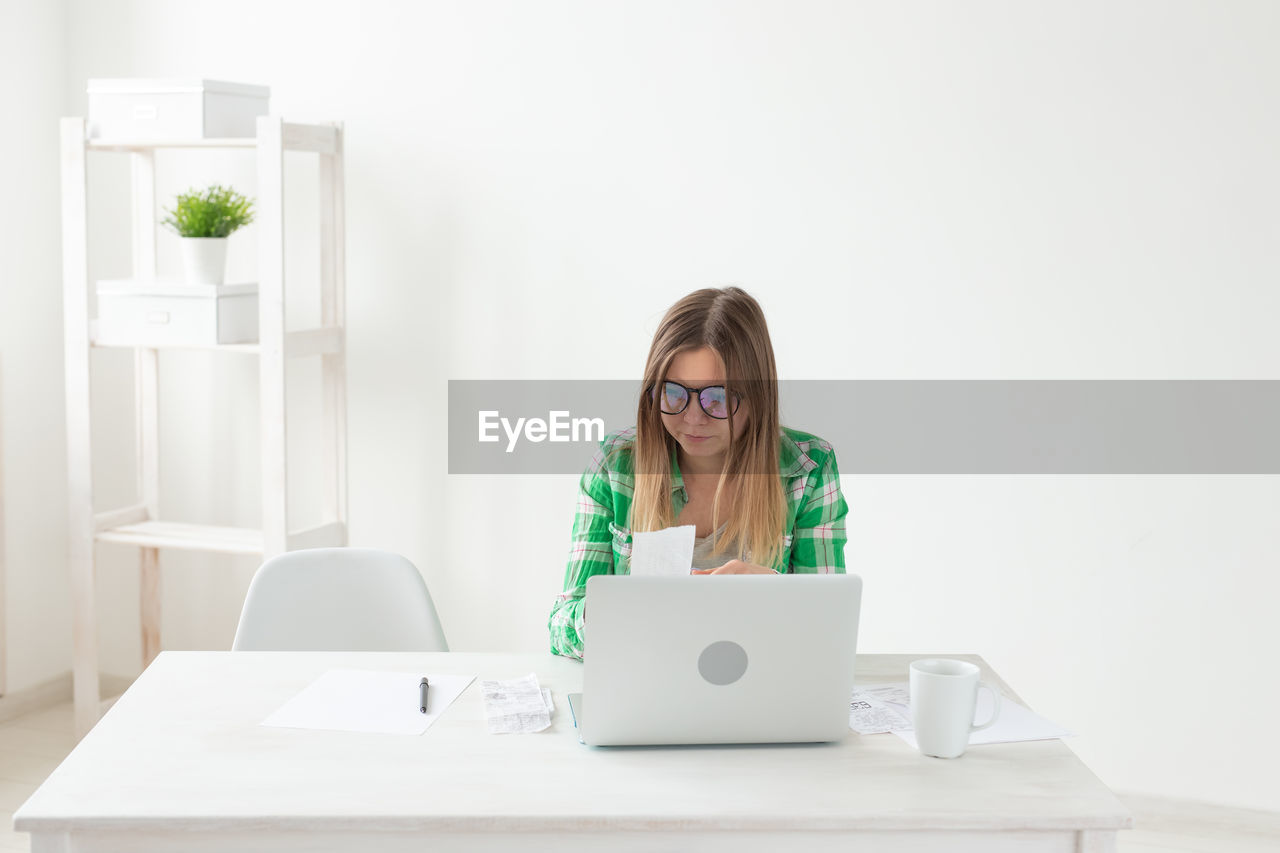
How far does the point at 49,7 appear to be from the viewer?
3.51 m

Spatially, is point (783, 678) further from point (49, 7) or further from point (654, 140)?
point (49, 7)

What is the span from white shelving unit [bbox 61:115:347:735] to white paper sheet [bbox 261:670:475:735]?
1.45m

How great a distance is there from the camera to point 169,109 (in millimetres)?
3119

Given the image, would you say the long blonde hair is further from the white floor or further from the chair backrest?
the white floor

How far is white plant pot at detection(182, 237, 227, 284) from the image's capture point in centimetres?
315

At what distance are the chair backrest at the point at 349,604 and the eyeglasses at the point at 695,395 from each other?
0.60m

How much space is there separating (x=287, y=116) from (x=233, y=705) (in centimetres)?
222

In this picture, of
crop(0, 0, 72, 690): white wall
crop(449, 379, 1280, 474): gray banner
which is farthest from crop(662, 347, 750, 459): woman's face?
crop(0, 0, 72, 690): white wall

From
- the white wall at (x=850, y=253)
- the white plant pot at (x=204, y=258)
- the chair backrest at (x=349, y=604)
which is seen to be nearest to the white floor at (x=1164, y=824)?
the white wall at (x=850, y=253)

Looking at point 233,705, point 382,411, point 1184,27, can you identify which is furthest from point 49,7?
point 1184,27

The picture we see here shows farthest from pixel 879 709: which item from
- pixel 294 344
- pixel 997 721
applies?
pixel 294 344

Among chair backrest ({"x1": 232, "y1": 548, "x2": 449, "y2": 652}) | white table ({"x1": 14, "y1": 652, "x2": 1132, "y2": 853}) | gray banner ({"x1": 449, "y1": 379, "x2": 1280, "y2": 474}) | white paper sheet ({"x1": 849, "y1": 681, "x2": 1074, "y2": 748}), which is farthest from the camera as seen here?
gray banner ({"x1": 449, "y1": 379, "x2": 1280, "y2": 474})

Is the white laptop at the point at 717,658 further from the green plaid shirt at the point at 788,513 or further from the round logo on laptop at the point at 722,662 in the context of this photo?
the green plaid shirt at the point at 788,513

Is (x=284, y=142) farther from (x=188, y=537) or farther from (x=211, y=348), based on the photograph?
(x=188, y=537)
